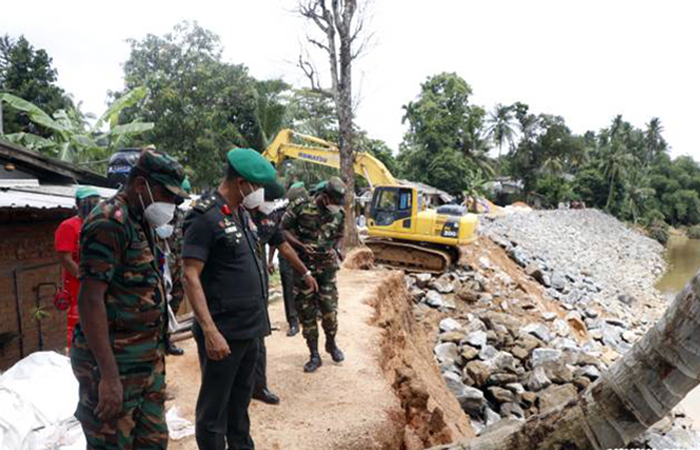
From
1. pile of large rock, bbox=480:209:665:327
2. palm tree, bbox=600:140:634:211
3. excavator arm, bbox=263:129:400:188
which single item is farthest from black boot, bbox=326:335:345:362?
palm tree, bbox=600:140:634:211

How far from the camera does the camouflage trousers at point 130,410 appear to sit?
206cm

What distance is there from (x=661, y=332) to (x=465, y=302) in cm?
991

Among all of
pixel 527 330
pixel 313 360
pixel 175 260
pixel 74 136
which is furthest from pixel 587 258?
pixel 175 260

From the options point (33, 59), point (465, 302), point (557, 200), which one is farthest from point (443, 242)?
point (557, 200)

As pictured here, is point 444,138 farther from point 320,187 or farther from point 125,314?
point 125,314

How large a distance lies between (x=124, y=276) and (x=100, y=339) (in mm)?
278

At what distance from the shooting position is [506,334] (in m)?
9.64

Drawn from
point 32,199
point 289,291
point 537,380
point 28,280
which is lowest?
point 537,380

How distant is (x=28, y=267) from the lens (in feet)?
17.5

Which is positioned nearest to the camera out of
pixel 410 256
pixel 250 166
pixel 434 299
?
pixel 250 166

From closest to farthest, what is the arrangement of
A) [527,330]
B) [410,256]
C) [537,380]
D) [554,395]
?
[554,395] → [537,380] → [527,330] → [410,256]

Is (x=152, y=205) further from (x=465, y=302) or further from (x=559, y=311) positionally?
(x=559, y=311)

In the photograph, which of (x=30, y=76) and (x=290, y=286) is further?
(x=30, y=76)

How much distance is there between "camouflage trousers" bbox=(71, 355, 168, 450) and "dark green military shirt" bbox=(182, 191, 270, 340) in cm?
43
